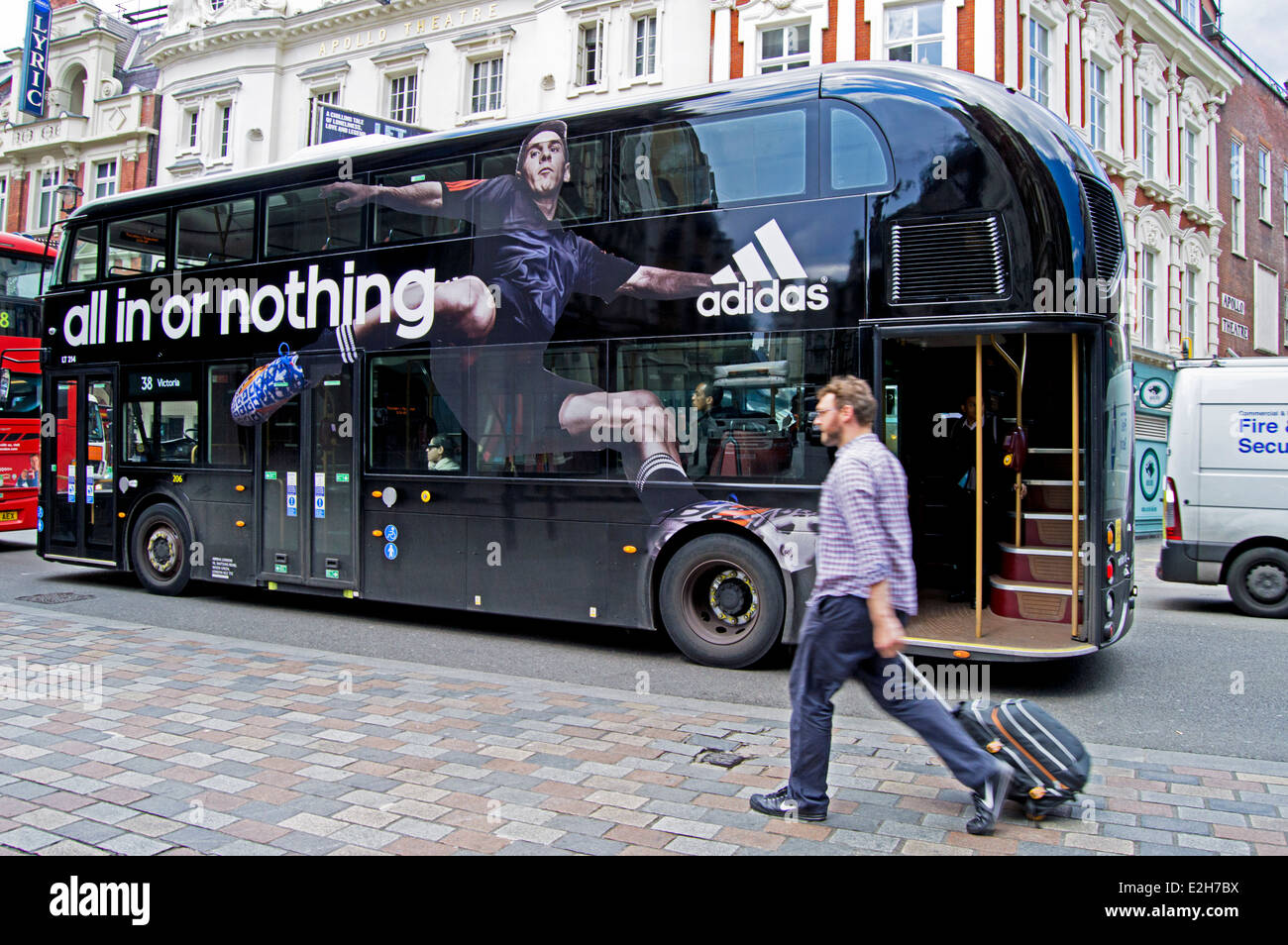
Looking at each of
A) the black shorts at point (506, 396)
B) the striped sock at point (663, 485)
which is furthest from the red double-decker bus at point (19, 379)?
the striped sock at point (663, 485)

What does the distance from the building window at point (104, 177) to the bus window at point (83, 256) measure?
23.4 m

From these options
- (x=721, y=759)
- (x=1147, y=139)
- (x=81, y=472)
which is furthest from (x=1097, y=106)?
(x=721, y=759)

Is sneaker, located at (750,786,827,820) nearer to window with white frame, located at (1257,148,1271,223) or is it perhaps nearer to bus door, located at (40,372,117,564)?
bus door, located at (40,372,117,564)

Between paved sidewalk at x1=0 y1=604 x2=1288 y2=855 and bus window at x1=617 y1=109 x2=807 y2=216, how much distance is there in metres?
3.73

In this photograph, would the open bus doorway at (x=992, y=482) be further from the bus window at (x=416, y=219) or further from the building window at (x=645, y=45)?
the building window at (x=645, y=45)

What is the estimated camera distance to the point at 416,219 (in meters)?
8.91

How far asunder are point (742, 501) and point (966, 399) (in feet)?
7.41

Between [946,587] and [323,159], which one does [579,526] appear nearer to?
[946,587]

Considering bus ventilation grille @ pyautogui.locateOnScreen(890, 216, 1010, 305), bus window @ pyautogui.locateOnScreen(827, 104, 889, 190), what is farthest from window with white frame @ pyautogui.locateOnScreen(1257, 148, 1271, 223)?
bus ventilation grille @ pyautogui.locateOnScreen(890, 216, 1010, 305)

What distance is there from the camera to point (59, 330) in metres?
11.8

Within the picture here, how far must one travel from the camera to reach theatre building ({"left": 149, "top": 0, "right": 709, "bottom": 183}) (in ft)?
69.3

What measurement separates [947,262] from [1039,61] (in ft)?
47.6
